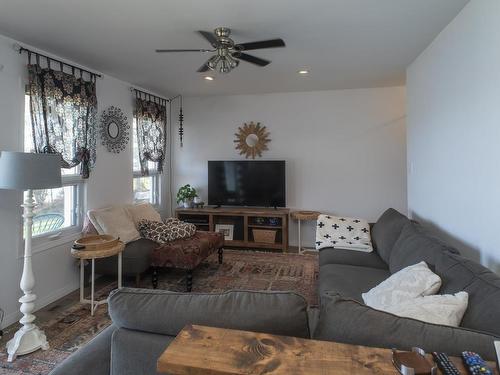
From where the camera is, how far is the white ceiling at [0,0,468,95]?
2264 mm

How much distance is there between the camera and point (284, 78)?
14.0 feet

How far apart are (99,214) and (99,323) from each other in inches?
47.1

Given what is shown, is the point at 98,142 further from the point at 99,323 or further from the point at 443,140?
the point at 443,140

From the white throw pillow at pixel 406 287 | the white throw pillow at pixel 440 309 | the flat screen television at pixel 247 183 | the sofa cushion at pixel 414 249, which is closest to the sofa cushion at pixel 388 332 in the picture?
the white throw pillow at pixel 440 309

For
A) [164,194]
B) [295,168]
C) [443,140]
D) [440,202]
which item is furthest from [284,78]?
[164,194]

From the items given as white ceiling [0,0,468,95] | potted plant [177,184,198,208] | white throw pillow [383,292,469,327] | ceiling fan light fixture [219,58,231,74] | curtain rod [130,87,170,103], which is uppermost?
curtain rod [130,87,170,103]

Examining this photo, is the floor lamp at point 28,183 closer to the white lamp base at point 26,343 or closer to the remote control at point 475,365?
the white lamp base at point 26,343

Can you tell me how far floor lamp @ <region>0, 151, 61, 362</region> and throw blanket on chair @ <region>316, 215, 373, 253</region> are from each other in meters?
2.51

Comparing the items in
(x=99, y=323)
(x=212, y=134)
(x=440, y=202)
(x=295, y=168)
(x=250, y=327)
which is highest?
(x=212, y=134)

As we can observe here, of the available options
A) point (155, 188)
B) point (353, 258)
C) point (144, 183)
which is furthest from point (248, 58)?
point (155, 188)

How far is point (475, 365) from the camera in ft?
2.56

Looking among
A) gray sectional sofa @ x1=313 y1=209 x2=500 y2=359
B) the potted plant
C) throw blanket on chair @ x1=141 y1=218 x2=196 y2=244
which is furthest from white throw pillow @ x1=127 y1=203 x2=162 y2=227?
gray sectional sofa @ x1=313 y1=209 x2=500 y2=359

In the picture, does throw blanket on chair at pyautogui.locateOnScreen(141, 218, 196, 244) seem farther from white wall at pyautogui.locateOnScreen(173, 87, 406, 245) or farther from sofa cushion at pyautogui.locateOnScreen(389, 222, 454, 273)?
sofa cushion at pyautogui.locateOnScreen(389, 222, 454, 273)

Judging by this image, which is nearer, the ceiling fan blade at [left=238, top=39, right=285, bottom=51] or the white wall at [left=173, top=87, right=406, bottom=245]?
the ceiling fan blade at [left=238, top=39, right=285, bottom=51]
